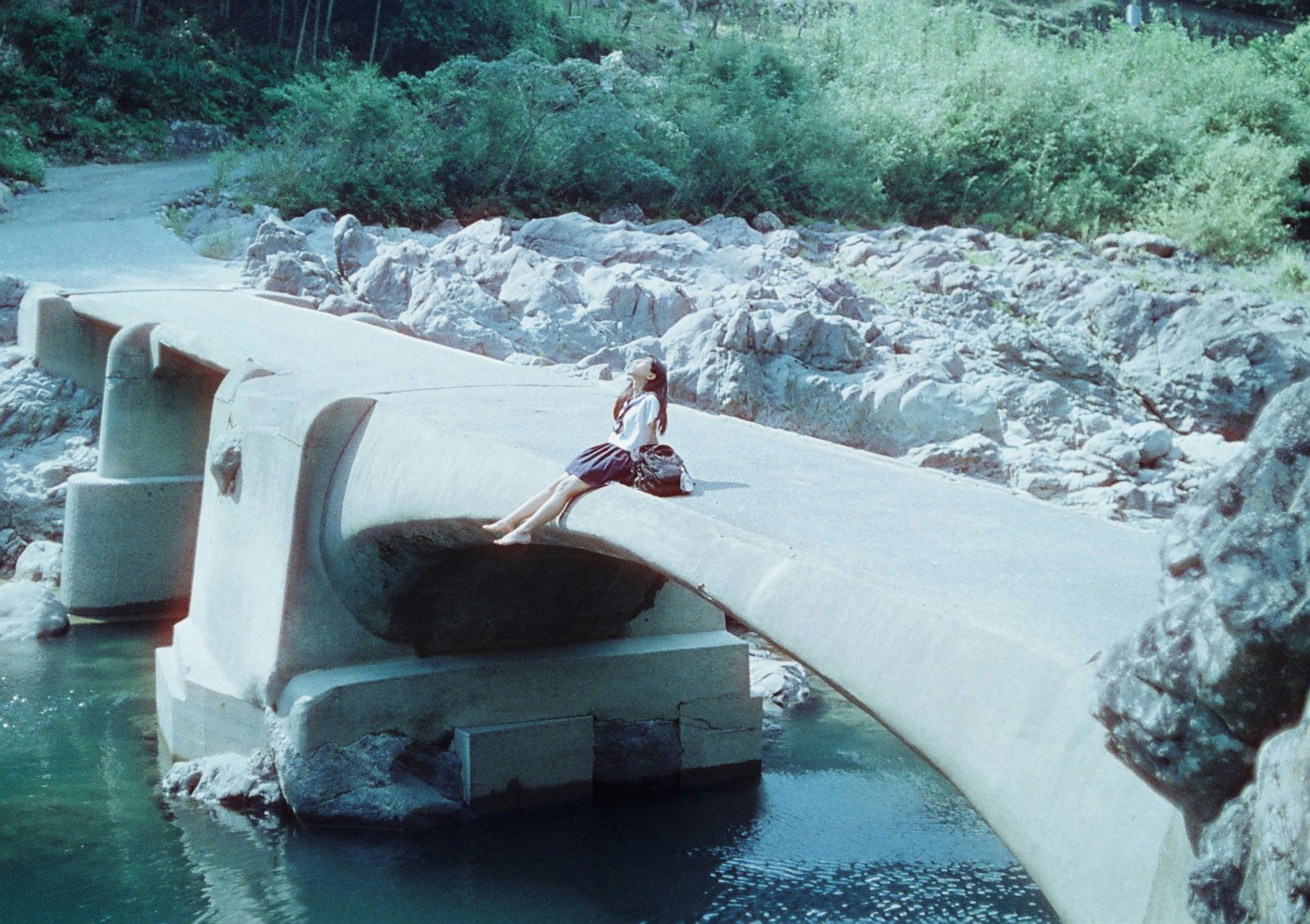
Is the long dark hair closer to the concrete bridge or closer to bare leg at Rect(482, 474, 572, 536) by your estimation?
the concrete bridge

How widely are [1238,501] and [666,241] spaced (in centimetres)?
1608

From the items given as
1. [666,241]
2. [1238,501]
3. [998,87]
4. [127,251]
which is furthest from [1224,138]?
[1238,501]

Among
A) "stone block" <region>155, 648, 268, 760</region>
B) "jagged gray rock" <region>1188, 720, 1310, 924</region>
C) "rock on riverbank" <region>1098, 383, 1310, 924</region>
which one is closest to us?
"jagged gray rock" <region>1188, 720, 1310, 924</region>

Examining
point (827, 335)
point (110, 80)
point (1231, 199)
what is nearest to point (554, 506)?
point (827, 335)

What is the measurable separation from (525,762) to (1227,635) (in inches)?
270

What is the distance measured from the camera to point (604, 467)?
6.56 meters

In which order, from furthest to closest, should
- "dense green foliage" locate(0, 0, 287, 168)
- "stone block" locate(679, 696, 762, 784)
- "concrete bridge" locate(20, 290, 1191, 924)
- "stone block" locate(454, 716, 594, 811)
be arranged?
"dense green foliage" locate(0, 0, 287, 168) → "stone block" locate(679, 696, 762, 784) → "stone block" locate(454, 716, 594, 811) → "concrete bridge" locate(20, 290, 1191, 924)

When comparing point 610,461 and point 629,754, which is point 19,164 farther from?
A: point 610,461

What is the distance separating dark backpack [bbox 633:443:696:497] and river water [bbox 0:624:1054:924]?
8.75 feet

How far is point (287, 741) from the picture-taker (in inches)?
348

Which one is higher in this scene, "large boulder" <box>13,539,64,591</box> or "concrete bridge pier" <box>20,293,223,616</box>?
"concrete bridge pier" <box>20,293,223,616</box>

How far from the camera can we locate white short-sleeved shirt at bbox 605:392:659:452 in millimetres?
6656

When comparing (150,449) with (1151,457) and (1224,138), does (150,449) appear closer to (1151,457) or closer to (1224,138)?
(1151,457)

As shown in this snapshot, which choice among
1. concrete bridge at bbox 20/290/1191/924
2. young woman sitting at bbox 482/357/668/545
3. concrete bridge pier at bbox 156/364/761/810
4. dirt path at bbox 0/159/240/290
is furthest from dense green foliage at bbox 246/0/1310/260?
young woman sitting at bbox 482/357/668/545
